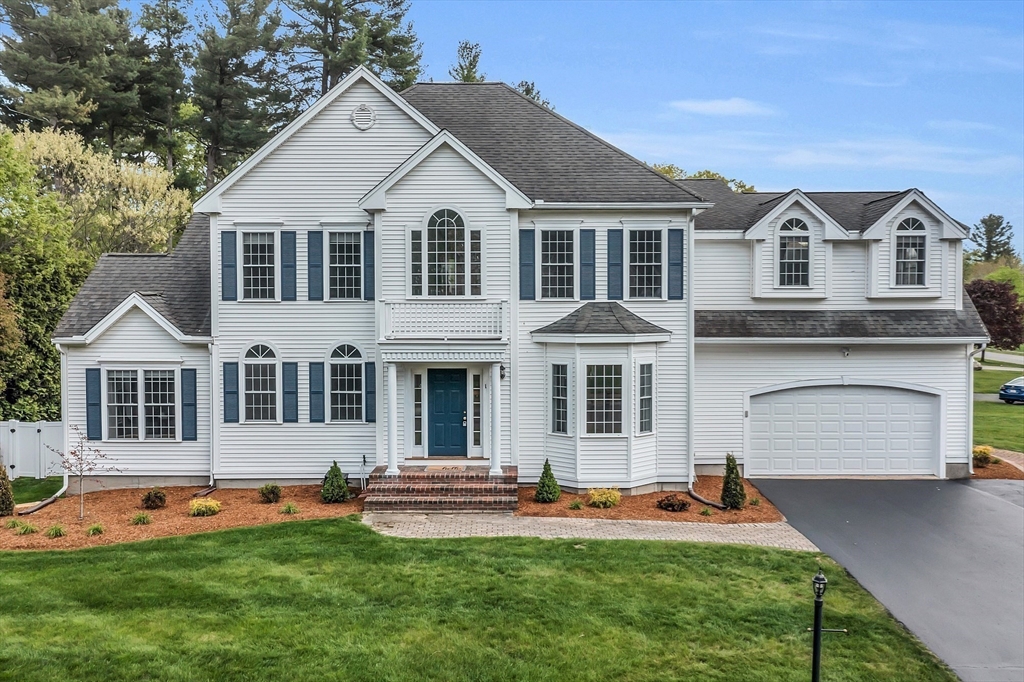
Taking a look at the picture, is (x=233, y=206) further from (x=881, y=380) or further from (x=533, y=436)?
(x=881, y=380)

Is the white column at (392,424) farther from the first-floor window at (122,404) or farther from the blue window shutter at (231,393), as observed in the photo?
the first-floor window at (122,404)

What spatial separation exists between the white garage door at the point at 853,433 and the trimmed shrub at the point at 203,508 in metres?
13.1

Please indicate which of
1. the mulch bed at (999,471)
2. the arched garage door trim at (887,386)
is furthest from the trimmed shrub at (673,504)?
the mulch bed at (999,471)

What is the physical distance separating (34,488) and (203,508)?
6.41 metres

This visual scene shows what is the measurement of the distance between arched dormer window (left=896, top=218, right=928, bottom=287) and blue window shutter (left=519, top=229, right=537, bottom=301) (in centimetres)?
997

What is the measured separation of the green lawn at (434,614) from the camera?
284 inches

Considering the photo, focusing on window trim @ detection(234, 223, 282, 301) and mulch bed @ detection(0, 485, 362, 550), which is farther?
window trim @ detection(234, 223, 282, 301)

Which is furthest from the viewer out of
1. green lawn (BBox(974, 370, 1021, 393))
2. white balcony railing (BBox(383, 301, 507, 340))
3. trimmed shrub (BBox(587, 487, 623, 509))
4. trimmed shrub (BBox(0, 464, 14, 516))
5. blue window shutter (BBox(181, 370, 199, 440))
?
green lawn (BBox(974, 370, 1021, 393))

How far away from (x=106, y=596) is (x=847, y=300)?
17618 millimetres

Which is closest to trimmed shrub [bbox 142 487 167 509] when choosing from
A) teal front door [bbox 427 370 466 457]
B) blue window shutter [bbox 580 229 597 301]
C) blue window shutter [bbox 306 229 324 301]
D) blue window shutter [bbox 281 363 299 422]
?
blue window shutter [bbox 281 363 299 422]

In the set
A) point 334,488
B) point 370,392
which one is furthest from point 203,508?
point 370,392

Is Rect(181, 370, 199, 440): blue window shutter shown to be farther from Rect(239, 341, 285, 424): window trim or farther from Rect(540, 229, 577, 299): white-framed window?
Rect(540, 229, 577, 299): white-framed window

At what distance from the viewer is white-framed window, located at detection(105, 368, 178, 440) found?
15141mm

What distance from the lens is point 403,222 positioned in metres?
14.5
